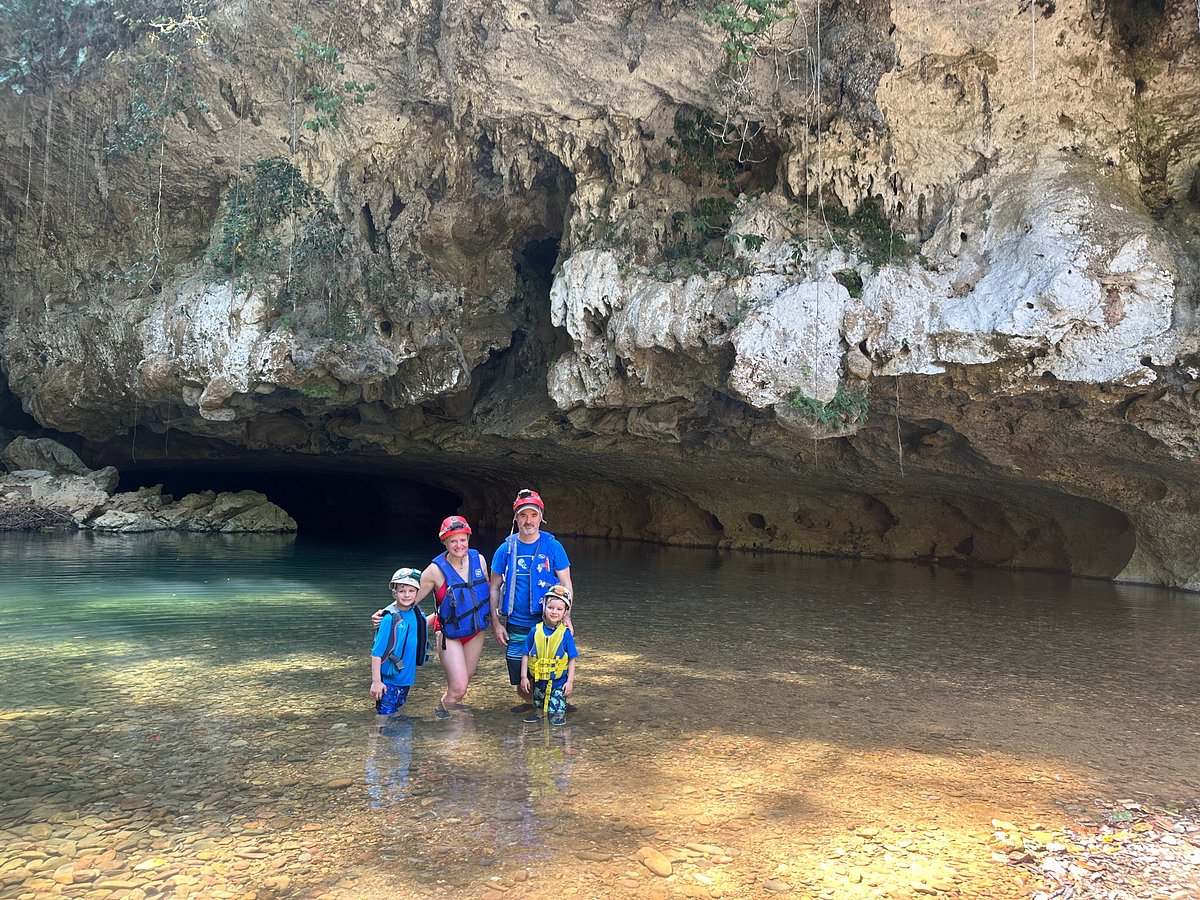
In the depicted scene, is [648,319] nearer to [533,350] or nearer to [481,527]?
[533,350]

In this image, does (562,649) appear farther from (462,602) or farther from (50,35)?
(50,35)

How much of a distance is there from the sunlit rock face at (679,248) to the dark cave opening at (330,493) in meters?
6.86

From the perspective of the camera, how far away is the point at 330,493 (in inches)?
1218

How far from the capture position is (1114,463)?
1044 cm

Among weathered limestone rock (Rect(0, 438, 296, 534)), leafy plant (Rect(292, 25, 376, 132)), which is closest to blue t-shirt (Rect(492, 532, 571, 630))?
leafy plant (Rect(292, 25, 376, 132))

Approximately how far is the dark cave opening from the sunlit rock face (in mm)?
6859

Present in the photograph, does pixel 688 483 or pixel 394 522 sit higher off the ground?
pixel 688 483

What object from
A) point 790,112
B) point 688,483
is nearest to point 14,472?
point 688,483

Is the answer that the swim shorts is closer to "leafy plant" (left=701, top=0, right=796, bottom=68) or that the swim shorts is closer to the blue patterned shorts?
the blue patterned shorts

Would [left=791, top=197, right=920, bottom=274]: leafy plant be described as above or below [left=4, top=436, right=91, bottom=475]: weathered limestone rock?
above

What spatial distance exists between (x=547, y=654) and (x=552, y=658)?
1.4 inches

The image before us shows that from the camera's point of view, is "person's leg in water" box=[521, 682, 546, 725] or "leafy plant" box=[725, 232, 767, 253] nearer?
"person's leg in water" box=[521, 682, 546, 725]

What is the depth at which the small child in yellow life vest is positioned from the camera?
4117mm

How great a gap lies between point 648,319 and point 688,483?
22.4 ft
